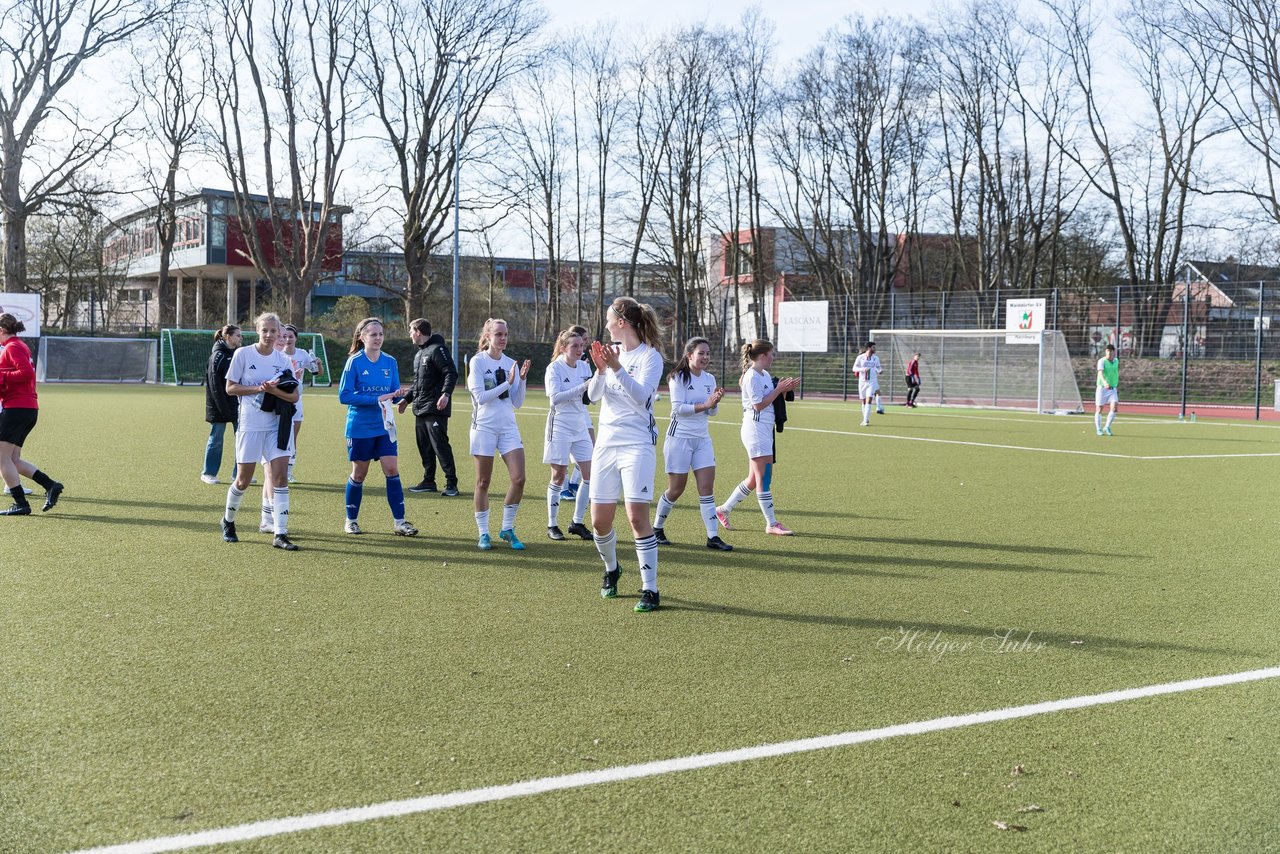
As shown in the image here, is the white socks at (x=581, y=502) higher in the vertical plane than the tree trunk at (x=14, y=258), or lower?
lower

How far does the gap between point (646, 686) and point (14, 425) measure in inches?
315

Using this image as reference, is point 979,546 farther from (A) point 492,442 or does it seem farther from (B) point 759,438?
(A) point 492,442

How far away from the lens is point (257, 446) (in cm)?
869

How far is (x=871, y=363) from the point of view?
2645 cm

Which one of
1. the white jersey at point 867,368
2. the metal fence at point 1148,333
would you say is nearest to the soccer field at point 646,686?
the white jersey at point 867,368

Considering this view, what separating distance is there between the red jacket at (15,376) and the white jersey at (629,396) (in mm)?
6410

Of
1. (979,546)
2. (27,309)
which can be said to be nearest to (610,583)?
(979,546)

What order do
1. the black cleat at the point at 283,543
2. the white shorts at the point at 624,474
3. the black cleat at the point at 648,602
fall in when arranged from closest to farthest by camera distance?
the white shorts at the point at 624,474
the black cleat at the point at 648,602
the black cleat at the point at 283,543

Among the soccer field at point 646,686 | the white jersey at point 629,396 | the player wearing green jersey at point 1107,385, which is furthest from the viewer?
the player wearing green jersey at point 1107,385

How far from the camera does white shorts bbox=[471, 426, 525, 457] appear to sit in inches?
348

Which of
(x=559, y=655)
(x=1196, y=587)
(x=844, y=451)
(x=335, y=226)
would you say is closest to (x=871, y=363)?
(x=844, y=451)

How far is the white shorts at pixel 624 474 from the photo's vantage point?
6.56 metres

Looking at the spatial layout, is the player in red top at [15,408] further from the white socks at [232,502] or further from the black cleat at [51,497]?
the white socks at [232,502]

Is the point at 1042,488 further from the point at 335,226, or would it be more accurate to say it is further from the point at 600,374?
the point at 335,226
